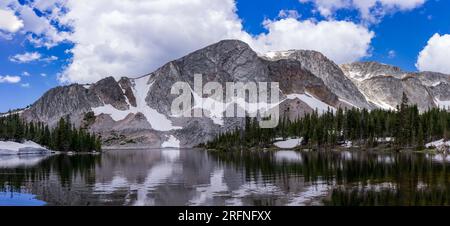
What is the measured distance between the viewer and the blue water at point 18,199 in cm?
3842

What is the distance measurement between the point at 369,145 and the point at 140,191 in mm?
151191

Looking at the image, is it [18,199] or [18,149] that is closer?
[18,199]

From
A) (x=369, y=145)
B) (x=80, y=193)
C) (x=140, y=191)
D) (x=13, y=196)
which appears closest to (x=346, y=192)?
(x=140, y=191)

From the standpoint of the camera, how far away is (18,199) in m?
41.3

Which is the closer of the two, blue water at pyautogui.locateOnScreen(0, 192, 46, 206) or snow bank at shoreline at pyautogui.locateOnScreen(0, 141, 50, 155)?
blue water at pyautogui.locateOnScreen(0, 192, 46, 206)

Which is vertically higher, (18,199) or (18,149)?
(18,199)

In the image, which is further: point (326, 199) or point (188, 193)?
point (188, 193)

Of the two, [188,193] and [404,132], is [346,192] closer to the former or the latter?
[188,193]

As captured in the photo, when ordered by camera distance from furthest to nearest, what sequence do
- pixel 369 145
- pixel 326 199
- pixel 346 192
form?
pixel 369 145
pixel 346 192
pixel 326 199

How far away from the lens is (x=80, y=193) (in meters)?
45.2

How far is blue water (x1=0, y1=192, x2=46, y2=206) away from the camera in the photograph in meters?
38.4

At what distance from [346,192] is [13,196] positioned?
101 ft
